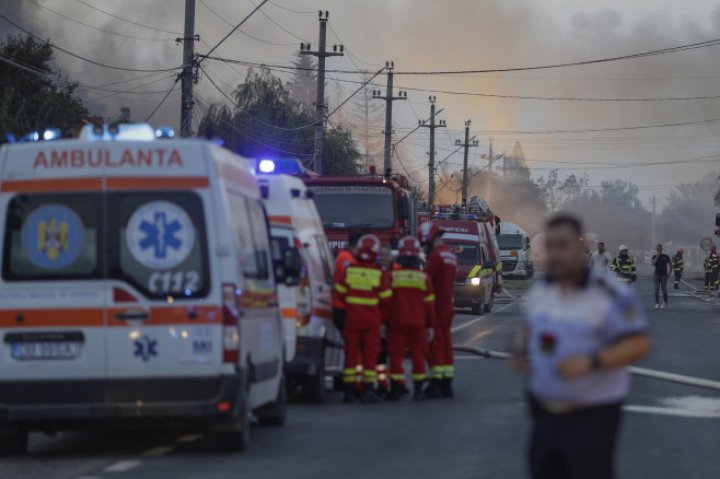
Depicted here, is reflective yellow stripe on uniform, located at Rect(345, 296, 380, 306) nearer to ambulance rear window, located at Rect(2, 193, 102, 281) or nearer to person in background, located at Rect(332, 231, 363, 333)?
person in background, located at Rect(332, 231, 363, 333)

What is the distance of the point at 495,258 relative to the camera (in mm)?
44812

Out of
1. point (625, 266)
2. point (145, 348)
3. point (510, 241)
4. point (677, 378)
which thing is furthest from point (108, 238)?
point (510, 241)

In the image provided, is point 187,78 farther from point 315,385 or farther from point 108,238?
point 108,238

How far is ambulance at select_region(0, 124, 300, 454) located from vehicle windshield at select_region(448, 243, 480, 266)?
2826 cm

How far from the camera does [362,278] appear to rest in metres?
15.8

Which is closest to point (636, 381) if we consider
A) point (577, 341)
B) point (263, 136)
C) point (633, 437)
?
point (633, 437)

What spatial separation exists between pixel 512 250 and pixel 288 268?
6828 cm

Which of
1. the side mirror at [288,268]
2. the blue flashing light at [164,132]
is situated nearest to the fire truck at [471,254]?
the side mirror at [288,268]

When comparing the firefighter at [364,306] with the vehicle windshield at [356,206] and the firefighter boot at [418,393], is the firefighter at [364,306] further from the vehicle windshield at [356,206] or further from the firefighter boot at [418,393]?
the vehicle windshield at [356,206]

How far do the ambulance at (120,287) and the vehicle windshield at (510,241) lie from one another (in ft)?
231

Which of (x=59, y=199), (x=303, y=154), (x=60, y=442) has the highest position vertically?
(x=303, y=154)

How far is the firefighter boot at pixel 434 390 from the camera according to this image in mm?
16438

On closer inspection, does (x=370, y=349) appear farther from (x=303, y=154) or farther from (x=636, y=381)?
(x=303, y=154)

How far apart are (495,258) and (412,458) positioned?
3352 centimetres
